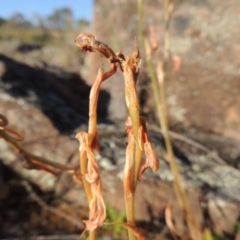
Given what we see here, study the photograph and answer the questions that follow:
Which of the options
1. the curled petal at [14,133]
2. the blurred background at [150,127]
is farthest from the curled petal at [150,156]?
the blurred background at [150,127]

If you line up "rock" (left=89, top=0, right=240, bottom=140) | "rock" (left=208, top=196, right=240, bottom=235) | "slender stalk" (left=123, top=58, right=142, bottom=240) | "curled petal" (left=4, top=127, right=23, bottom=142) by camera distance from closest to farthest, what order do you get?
"slender stalk" (left=123, top=58, right=142, bottom=240) < "curled petal" (left=4, top=127, right=23, bottom=142) < "rock" (left=208, top=196, right=240, bottom=235) < "rock" (left=89, top=0, right=240, bottom=140)

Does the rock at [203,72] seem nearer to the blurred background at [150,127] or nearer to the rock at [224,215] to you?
the blurred background at [150,127]

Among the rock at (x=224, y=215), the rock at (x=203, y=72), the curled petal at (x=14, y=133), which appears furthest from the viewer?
the rock at (x=203, y=72)

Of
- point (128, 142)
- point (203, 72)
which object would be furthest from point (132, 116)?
point (203, 72)

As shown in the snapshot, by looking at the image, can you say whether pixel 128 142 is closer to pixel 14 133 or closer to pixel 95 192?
pixel 95 192

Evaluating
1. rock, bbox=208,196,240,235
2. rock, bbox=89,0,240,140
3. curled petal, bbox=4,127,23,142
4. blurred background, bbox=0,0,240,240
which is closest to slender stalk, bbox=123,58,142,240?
curled petal, bbox=4,127,23,142

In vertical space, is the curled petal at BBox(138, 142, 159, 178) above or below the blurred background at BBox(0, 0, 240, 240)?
below

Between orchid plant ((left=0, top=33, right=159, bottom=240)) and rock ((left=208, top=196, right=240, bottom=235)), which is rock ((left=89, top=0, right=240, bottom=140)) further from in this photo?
orchid plant ((left=0, top=33, right=159, bottom=240))

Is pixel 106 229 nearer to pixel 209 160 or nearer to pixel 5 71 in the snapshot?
pixel 209 160
